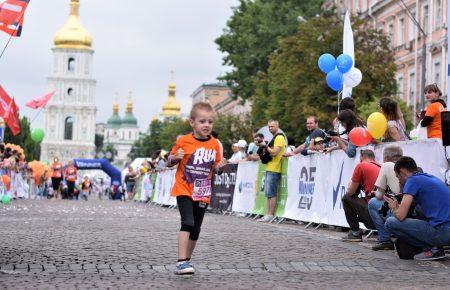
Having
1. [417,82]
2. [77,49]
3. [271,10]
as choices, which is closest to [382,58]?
[417,82]

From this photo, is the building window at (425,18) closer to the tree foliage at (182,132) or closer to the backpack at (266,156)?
the tree foliage at (182,132)

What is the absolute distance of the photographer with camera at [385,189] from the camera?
12.3 meters

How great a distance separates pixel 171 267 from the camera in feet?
33.2

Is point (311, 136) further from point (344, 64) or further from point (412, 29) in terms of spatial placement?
point (412, 29)

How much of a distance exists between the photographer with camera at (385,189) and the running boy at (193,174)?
2809 mm

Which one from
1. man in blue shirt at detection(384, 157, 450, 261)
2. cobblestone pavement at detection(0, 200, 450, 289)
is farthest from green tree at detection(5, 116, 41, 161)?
man in blue shirt at detection(384, 157, 450, 261)

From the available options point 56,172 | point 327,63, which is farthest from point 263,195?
point 56,172

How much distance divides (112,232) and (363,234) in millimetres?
3444

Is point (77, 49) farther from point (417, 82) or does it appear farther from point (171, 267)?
point (171, 267)

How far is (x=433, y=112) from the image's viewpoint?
1347cm

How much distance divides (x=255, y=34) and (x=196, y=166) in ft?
168

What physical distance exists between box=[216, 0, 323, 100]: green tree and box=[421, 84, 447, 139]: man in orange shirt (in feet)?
152

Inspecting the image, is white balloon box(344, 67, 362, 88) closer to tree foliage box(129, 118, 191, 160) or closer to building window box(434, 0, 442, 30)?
building window box(434, 0, 442, 30)

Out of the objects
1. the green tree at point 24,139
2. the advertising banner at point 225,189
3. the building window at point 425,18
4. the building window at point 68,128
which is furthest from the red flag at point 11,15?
the building window at point 68,128
